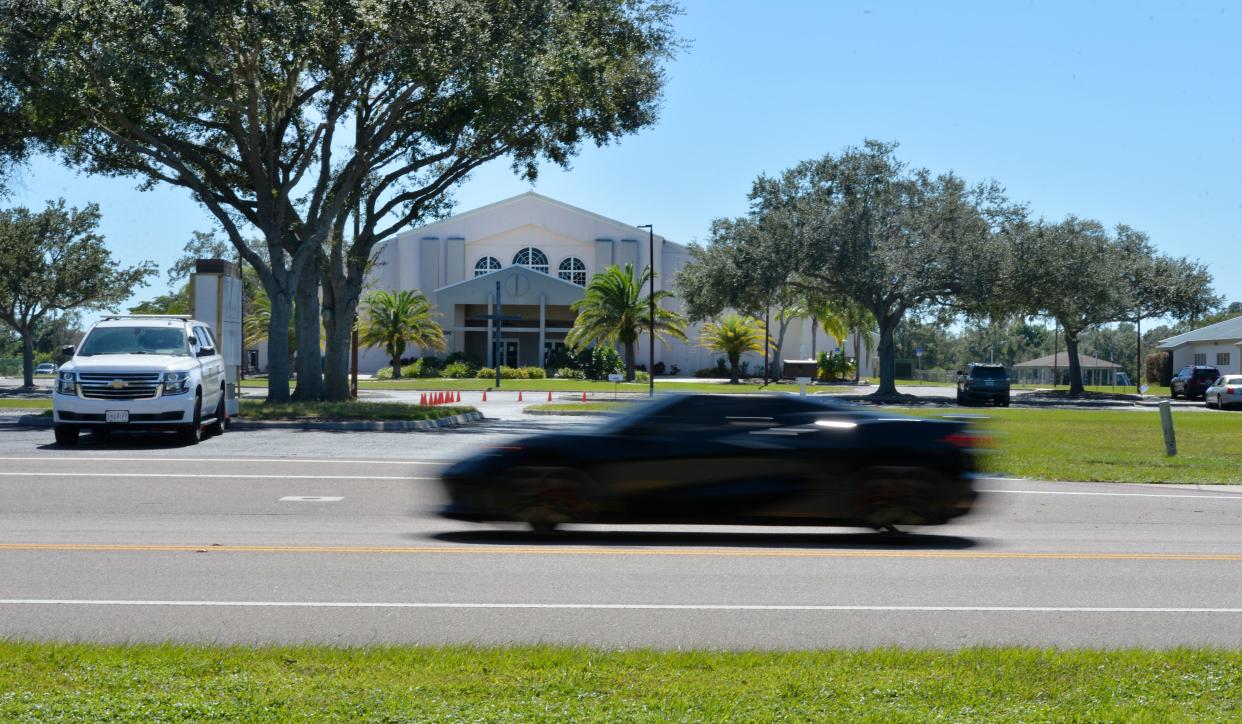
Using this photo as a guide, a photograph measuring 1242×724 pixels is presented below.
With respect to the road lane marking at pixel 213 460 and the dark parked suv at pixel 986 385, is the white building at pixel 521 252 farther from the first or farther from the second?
the road lane marking at pixel 213 460

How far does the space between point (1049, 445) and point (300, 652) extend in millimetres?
20344

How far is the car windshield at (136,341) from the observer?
20.0 metres

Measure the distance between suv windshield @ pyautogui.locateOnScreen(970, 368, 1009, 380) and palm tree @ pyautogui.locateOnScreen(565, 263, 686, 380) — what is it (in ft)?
72.7

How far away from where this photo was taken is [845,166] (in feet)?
174

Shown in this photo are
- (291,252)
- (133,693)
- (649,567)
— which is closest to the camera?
(133,693)

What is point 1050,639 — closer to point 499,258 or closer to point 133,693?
point 133,693

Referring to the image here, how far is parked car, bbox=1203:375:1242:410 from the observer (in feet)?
159

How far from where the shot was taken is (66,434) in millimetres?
19281

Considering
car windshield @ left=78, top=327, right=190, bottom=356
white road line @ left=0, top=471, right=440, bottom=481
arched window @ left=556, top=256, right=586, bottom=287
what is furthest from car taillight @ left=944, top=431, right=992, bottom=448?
arched window @ left=556, top=256, right=586, bottom=287

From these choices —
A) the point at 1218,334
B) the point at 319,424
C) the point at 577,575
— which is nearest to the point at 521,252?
the point at 1218,334

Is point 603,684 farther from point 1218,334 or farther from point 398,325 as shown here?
point 1218,334

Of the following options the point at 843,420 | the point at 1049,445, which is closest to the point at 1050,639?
the point at 843,420

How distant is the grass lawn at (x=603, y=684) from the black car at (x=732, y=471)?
4003 mm

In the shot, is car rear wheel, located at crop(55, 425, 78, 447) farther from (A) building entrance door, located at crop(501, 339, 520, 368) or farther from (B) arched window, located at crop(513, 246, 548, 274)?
(B) arched window, located at crop(513, 246, 548, 274)
